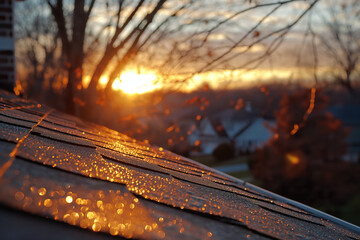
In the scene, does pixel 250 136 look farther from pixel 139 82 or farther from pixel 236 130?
pixel 139 82

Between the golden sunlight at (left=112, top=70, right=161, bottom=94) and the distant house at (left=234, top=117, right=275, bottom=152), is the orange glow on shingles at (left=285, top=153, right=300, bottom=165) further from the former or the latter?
the distant house at (left=234, top=117, right=275, bottom=152)

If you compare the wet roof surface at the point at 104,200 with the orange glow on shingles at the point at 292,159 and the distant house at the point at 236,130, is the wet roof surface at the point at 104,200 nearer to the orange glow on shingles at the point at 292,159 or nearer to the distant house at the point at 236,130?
the orange glow on shingles at the point at 292,159

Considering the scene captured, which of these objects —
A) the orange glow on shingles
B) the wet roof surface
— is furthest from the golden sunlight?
the orange glow on shingles

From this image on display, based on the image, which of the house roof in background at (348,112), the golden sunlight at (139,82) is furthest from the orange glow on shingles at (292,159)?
the house roof in background at (348,112)

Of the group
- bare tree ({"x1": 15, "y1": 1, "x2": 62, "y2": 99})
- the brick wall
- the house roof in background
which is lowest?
the brick wall

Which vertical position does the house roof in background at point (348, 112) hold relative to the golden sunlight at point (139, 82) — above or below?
above

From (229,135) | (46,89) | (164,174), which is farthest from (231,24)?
(229,135)
